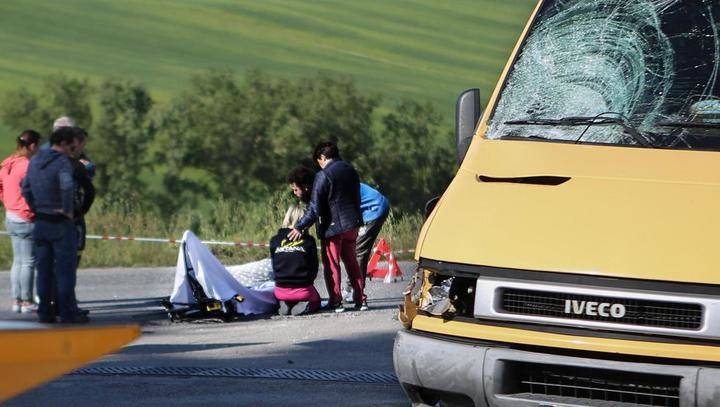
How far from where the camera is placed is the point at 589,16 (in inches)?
297

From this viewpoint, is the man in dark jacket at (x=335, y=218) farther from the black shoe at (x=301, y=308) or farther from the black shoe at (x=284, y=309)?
the black shoe at (x=284, y=309)

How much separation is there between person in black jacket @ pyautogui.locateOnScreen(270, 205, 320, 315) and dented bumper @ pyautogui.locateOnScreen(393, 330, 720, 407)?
668 cm

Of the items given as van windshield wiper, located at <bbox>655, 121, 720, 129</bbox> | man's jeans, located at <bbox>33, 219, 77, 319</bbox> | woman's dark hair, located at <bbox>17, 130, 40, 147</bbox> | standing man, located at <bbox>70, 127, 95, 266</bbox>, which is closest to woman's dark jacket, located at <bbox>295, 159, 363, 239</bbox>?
standing man, located at <bbox>70, 127, 95, 266</bbox>

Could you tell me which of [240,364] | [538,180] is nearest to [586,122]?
[538,180]

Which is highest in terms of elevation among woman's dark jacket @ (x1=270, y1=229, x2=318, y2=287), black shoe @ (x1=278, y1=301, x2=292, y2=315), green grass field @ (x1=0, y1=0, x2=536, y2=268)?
green grass field @ (x1=0, y1=0, x2=536, y2=268)

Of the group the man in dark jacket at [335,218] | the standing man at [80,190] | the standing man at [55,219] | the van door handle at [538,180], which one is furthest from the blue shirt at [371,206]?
the van door handle at [538,180]

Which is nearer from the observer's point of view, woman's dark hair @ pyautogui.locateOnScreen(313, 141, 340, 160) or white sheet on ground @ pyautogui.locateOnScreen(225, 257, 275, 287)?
woman's dark hair @ pyautogui.locateOnScreen(313, 141, 340, 160)

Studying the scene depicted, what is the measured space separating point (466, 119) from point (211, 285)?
5518 millimetres

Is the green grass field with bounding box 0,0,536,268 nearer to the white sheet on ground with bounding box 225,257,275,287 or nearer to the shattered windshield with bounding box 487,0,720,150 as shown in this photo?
the white sheet on ground with bounding box 225,257,275,287

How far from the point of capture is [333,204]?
499 inches

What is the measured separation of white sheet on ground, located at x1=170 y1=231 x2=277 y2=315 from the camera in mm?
12484

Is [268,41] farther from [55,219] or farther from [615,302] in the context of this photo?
[615,302]

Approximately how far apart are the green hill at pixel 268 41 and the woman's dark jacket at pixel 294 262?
81.2 ft

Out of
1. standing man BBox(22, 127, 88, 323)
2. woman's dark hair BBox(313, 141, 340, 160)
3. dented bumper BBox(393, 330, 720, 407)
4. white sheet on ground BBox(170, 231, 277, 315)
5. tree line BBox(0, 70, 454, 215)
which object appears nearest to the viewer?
dented bumper BBox(393, 330, 720, 407)
